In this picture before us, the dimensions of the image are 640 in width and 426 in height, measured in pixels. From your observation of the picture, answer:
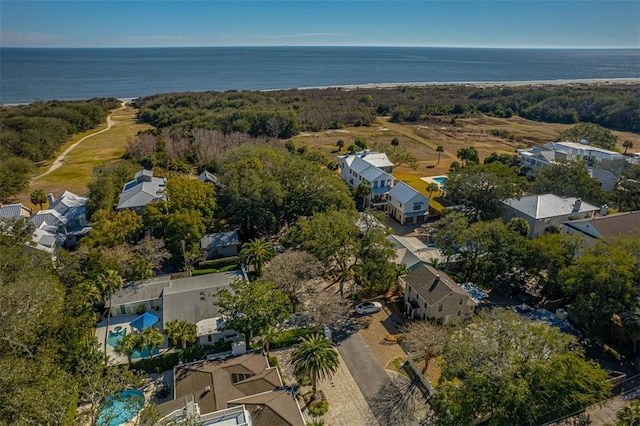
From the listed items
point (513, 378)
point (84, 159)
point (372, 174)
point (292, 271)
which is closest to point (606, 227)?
point (372, 174)

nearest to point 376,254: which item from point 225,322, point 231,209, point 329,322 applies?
point 329,322

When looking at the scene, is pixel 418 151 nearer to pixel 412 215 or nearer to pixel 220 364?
pixel 412 215

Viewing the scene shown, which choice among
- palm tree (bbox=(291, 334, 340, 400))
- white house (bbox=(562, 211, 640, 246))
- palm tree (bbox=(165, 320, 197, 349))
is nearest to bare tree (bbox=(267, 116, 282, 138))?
white house (bbox=(562, 211, 640, 246))

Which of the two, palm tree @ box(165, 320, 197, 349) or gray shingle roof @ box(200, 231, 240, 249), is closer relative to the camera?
palm tree @ box(165, 320, 197, 349)

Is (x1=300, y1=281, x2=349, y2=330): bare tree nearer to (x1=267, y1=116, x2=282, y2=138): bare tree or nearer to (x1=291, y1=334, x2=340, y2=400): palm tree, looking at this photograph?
(x1=291, y1=334, x2=340, y2=400): palm tree

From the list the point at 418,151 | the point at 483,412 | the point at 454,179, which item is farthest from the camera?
the point at 418,151

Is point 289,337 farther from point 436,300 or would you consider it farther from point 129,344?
point 436,300
